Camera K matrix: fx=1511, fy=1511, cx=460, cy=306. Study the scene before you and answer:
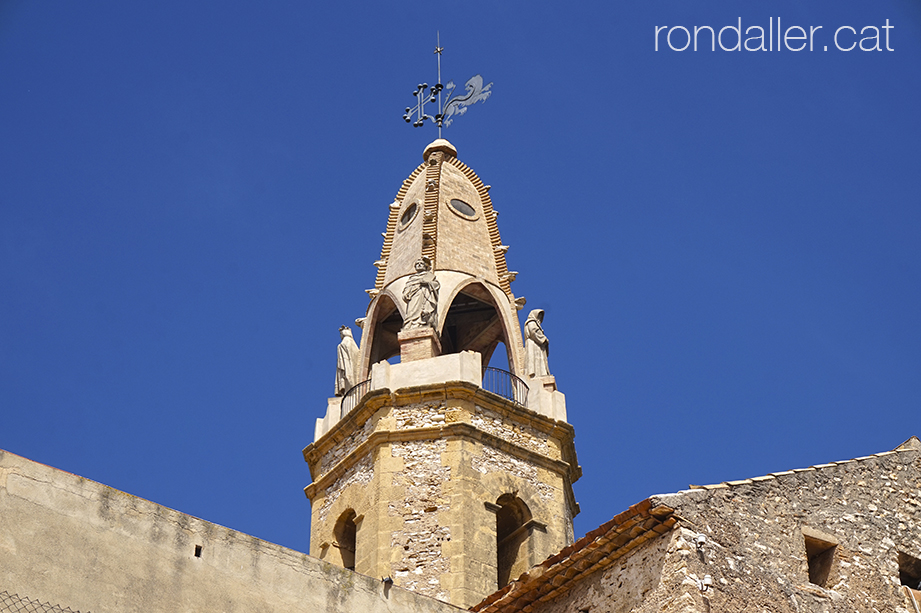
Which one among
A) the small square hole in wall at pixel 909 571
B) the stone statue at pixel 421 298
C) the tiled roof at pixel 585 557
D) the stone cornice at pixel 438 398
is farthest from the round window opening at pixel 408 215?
the small square hole in wall at pixel 909 571

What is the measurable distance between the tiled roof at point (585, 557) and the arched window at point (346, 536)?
7796 millimetres

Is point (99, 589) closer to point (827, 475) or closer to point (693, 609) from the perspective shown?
point (693, 609)

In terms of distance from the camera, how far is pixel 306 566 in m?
16.1

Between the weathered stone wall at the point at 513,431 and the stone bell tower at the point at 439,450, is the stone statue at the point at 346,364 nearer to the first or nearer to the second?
the stone bell tower at the point at 439,450

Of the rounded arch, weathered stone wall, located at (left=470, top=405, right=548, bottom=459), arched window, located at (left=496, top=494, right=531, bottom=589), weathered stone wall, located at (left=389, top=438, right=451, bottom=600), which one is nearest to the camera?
weathered stone wall, located at (left=389, top=438, right=451, bottom=600)

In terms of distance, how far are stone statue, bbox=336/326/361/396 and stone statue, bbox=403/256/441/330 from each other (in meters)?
1.48

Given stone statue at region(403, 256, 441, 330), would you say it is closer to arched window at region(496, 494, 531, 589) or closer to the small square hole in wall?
arched window at region(496, 494, 531, 589)

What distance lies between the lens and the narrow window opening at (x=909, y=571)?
17.8m

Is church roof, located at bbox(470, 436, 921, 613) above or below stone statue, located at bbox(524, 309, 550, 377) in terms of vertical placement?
below

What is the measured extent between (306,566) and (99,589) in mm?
2373

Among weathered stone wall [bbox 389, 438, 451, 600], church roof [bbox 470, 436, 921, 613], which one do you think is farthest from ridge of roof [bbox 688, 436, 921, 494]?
weathered stone wall [bbox 389, 438, 451, 600]

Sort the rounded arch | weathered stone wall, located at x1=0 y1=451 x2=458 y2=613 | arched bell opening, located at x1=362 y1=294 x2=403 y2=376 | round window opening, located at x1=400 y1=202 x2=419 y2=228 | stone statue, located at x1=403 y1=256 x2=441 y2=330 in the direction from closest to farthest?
weathered stone wall, located at x1=0 y1=451 x2=458 y2=613 < stone statue, located at x1=403 y1=256 x2=441 y2=330 < arched bell opening, located at x1=362 y1=294 x2=403 y2=376 < the rounded arch < round window opening, located at x1=400 y1=202 x2=419 y2=228

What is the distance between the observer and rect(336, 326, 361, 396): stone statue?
1123 inches

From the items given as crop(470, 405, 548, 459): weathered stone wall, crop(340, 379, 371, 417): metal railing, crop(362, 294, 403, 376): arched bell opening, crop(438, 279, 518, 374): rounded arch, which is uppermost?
crop(438, 279, 518, 374): rounded arch
